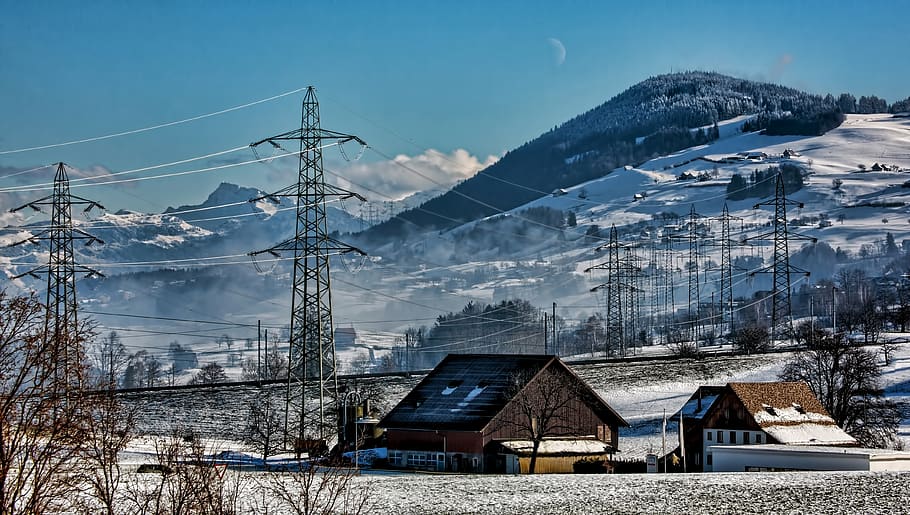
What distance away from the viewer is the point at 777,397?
67.2 m

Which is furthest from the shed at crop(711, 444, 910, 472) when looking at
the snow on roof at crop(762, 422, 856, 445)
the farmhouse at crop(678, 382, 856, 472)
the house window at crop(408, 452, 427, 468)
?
the house window at crop(408, 452, 427, 468)

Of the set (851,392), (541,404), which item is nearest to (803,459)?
(541,404)

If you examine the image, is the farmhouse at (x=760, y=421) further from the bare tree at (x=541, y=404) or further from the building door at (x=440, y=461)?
the building door at (x=440, y=461)

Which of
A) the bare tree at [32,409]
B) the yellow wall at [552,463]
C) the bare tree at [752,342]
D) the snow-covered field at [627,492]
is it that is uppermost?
the bare tree at [752,342]

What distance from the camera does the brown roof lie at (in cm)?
6612

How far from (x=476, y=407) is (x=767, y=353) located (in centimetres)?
4867

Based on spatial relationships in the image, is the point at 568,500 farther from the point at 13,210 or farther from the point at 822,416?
the point at 13,210

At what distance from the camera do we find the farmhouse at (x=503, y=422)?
60.5 m

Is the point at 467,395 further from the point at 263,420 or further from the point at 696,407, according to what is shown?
the point at 696,407

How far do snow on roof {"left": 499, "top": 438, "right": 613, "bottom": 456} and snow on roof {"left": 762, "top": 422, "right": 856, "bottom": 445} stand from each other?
9.39 meters

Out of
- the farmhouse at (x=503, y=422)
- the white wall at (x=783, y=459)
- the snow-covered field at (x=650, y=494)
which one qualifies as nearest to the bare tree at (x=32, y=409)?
the snow-covered field at (x=650, y=494)

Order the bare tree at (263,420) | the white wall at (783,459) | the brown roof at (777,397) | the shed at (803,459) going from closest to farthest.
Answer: the shed at (803,459) < the white wall at (783,459) < the brown roof at (777,397) < the bare tree at (263,420)

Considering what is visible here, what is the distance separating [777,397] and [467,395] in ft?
60.5

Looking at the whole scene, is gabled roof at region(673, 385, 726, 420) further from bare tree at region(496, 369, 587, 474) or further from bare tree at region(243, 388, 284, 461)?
bare tree at region(243, 388, 284, 461)
